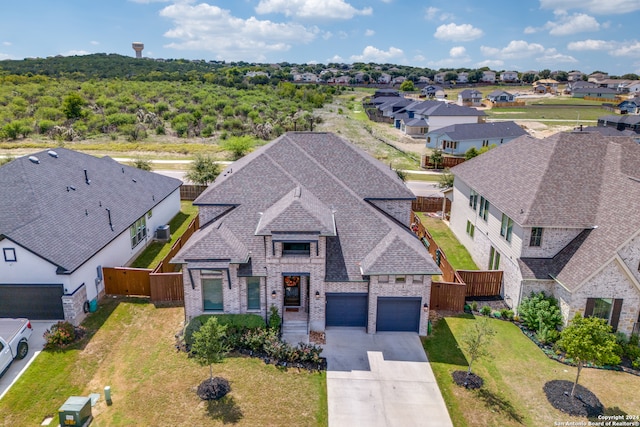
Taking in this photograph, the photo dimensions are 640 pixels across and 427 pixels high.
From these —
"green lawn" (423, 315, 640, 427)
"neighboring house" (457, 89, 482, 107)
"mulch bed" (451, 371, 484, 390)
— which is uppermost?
"neighboring house" (457, 89, 482, 107)

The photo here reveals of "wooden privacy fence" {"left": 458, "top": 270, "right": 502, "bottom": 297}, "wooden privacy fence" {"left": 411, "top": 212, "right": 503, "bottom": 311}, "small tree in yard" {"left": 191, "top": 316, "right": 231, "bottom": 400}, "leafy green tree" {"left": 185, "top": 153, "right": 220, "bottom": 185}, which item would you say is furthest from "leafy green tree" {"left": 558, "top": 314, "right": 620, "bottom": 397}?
"leafy green tree" {"left": 185, "top": 153, "right": 220, "bottom": 185}

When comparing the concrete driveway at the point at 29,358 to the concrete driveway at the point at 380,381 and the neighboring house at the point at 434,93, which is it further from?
the neighboring house at the point at 434,93

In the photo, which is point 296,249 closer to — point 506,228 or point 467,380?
point 467,380

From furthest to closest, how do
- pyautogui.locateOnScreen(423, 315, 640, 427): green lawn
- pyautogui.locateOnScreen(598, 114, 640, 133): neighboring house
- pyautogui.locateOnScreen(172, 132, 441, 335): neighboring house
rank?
pyautogui.locateOnScreen(598, 114, 640, 133): neighboring house, pyautogui.locateOnScreen(172, 132, 441, 335): neighboring house, pyautogui.locateOnScreen(423, 315, 640, 427): green lawn

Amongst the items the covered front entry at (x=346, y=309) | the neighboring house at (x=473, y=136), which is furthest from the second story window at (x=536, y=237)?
the neighboring house at (x=473, y=136)

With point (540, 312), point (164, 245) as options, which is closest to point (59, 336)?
point (164, 245)

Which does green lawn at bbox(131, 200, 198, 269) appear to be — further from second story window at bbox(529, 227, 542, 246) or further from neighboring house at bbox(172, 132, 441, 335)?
second story window at bbox(529, 227, 542, 246)

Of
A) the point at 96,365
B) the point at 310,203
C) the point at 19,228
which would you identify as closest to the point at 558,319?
the point at 310,203
